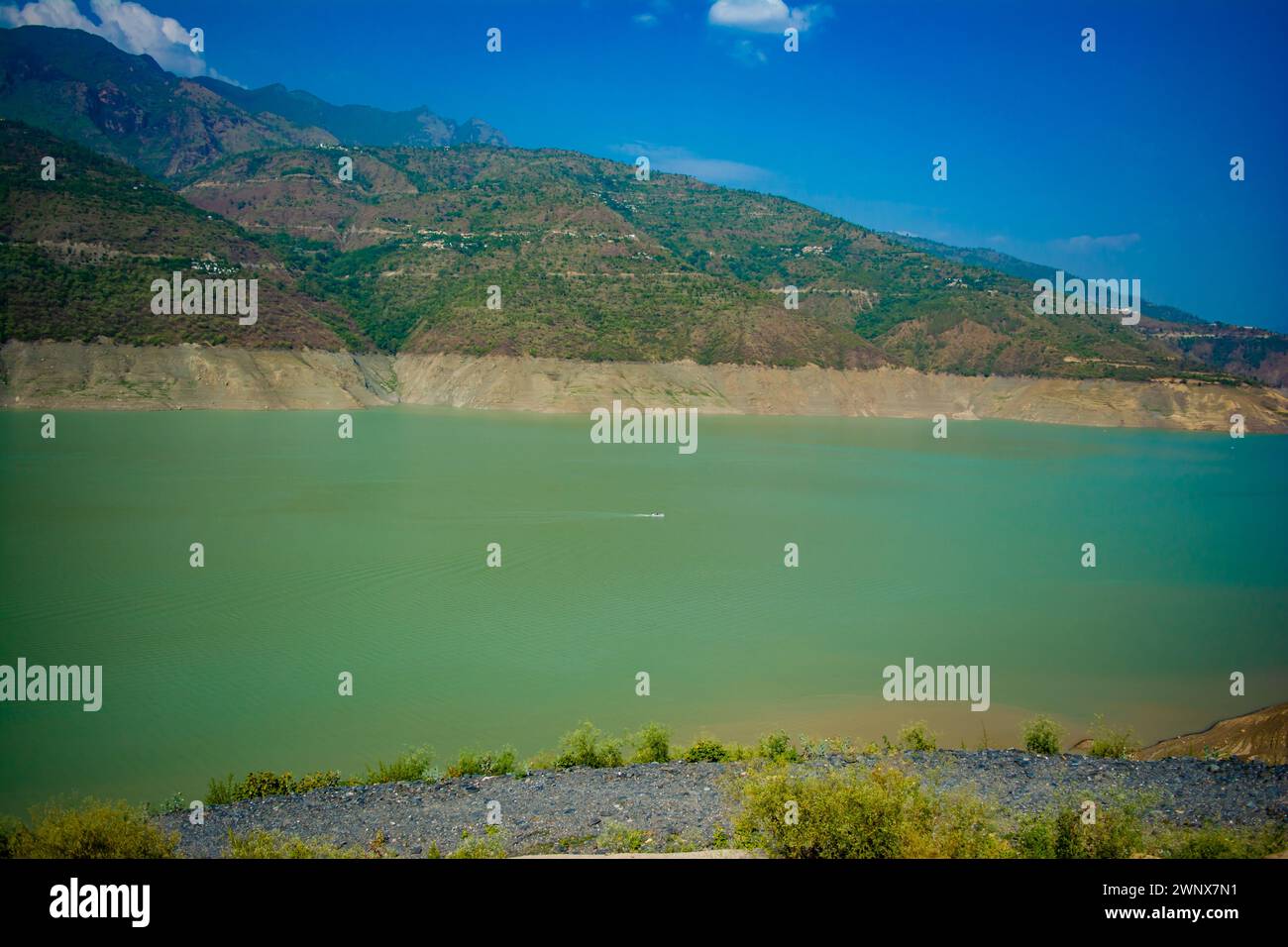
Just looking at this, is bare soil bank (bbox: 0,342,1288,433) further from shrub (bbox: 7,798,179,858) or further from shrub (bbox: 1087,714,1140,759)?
shrub (bbox: 1087,714,1140,759)

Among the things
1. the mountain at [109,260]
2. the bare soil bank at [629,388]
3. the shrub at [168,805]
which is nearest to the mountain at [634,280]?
the bare soil bank at [629,388]

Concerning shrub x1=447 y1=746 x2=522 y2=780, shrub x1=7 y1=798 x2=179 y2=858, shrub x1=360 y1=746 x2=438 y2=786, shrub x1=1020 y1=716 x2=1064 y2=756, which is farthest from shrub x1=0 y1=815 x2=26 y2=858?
shrub x1=1020 y1=716 x2=1064 y2=756

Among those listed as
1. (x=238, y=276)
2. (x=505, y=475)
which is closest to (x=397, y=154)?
(x=238, y=276)

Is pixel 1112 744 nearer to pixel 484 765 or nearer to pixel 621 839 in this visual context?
pixel 621 839

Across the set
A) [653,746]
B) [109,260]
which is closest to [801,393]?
[109,260]

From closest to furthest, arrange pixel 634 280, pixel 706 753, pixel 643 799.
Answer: pixel 643 799
pixel 706 753
pixel 634 280

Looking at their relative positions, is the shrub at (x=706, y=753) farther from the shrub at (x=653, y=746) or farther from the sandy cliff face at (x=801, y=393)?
the sandy cliff face at (x=801, y=393)
